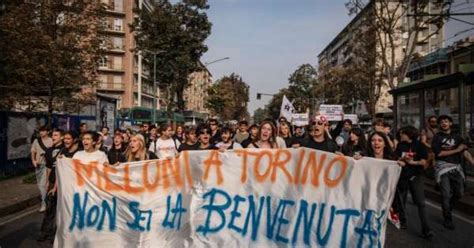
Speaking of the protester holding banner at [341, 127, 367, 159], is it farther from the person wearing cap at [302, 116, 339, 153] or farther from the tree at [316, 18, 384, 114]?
the tree at [316, 18, 384, 114]

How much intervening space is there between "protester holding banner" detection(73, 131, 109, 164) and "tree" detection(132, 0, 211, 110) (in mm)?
34170

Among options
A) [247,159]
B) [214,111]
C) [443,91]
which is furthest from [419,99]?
[214,111]

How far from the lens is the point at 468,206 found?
9.05 metres

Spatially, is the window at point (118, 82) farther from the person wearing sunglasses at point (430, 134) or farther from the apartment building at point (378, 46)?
the person wearing sunglasses at point (430, 134)

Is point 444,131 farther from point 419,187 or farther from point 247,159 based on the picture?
point 247,159

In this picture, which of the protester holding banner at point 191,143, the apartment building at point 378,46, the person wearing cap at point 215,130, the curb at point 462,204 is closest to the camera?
the protester holding banner at point 191,143

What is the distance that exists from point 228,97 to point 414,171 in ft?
240

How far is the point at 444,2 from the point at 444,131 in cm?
1515

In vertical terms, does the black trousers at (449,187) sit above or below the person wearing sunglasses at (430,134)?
below

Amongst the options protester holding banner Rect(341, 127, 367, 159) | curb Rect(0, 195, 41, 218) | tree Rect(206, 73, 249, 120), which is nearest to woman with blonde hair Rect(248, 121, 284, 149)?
protester holding banner Rect(341, 127, 367, 159)

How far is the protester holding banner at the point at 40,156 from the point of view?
8766 mm

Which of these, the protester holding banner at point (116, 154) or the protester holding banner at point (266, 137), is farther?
the protester holding banner at point (116, 154)

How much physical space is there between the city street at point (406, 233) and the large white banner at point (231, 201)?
1.37m

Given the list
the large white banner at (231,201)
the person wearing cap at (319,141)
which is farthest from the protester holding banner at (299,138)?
the large white banner at (231,201)
